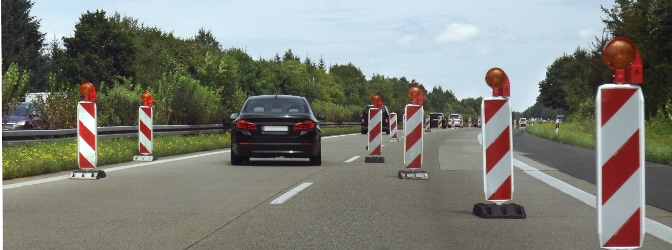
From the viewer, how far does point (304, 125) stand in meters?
17.4

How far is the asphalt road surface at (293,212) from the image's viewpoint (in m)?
7.23

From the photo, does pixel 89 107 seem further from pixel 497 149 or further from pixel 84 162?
pixel 497 149

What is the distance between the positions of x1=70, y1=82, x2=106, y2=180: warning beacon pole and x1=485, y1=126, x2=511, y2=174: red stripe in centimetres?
702

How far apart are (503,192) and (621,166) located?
3.09 meters

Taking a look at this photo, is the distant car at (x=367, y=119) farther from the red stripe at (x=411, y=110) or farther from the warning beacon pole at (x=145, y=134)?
the red stripe at (x=411, y=110)

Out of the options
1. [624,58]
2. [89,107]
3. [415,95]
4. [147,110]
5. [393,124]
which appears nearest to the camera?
[624,58]

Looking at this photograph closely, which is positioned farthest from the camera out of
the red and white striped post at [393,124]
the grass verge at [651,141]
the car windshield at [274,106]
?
the red and white striped post at [393,124]

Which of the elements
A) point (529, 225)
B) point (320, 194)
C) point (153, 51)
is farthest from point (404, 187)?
point (153, 51)

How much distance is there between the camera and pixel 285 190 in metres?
11.9

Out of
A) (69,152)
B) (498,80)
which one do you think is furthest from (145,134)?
(498,80)

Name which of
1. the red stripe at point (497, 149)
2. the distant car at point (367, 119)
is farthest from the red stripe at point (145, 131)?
the distant car at point (367, 119)

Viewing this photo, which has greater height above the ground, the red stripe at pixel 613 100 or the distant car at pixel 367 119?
the red stripe at pixel 613 100

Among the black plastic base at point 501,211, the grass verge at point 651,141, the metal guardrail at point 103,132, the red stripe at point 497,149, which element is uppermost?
the red stripe at point 497,149

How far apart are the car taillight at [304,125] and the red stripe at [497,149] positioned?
28.5 ft
